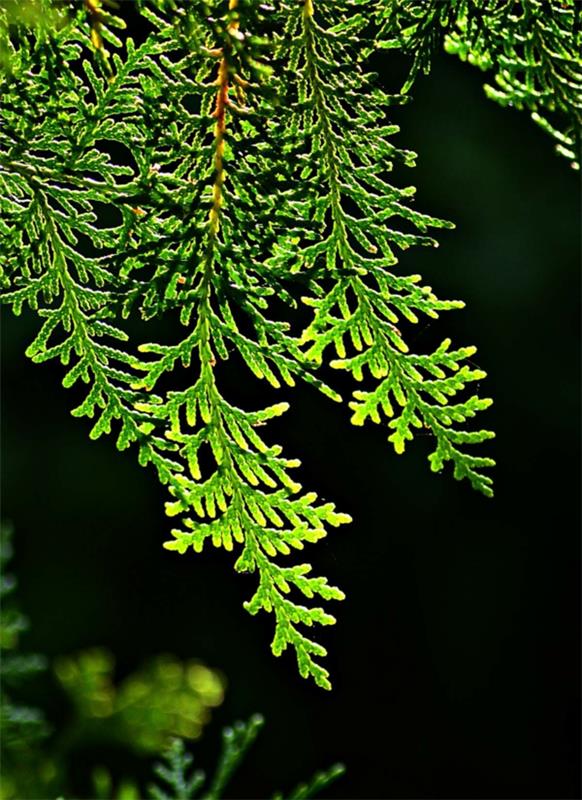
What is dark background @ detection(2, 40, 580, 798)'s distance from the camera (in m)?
5.77

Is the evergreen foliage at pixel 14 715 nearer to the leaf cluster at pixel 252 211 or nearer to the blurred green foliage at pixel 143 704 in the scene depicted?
the blurred green foliage at pixel 143 704

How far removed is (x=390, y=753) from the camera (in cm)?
630

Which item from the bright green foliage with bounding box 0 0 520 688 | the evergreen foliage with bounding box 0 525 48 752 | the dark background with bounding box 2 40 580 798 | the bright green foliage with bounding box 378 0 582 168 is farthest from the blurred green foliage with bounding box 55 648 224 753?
the dark background with bounding box 2 40 580 798

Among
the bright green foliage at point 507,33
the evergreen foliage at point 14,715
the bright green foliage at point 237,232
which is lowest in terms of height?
the evergreen foliage at point 14,715

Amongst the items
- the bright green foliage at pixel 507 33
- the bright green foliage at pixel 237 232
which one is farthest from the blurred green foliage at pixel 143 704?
the bright green foliage at pixel 507 33

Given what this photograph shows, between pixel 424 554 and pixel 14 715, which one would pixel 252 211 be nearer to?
pixel 14 715

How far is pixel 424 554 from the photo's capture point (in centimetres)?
611

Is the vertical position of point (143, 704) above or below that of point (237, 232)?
below

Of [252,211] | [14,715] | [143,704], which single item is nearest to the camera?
[252,211]

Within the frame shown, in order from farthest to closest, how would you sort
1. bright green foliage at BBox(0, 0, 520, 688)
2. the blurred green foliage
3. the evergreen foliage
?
the blurred green foliage
the evergreen foliage
bright green foliage at BBox(0, 0, 520, 688)

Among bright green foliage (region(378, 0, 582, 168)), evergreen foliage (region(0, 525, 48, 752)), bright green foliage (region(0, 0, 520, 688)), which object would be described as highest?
bright green foliage (region(378, 0, 582, 168))

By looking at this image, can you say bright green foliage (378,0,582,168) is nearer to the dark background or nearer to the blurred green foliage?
the blurred green foliage

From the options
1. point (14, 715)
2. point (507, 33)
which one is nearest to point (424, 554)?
point (14, 715)

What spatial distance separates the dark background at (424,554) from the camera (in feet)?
18.9
